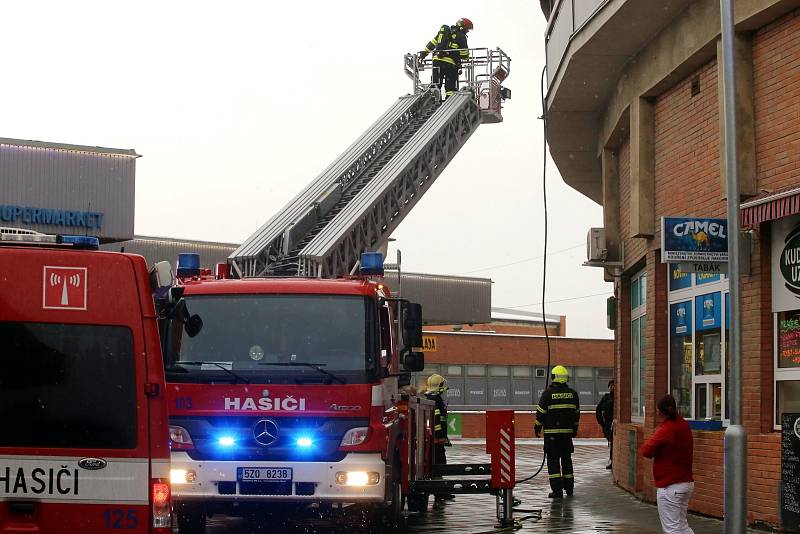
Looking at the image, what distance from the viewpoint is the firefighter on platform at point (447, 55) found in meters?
30.3

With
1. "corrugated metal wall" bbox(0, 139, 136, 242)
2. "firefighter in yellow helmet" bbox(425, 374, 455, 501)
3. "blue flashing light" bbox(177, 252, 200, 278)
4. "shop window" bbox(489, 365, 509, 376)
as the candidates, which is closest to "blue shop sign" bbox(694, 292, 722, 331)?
"firefighter in yellow helmet" bbox(425, 374, 455, 501)

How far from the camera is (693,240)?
42.9 feet

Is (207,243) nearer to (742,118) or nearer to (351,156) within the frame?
(351,156)

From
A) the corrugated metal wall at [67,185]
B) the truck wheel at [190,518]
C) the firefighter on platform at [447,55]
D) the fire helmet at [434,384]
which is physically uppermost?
the firefighter on platform at [447,55]

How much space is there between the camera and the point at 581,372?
49500 millimetres

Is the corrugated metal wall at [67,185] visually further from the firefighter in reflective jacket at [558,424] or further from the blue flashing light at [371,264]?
the blue flashing light at [371,264]

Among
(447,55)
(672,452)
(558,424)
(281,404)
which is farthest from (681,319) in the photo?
(447,55)

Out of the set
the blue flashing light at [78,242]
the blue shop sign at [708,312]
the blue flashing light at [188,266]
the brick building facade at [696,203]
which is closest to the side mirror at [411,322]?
the blue flashing light at [188,266]

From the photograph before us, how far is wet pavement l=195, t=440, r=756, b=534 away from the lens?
13.8m

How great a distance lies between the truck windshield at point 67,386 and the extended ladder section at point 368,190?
10476mm

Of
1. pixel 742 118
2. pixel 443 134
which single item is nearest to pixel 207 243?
pixel 443 134

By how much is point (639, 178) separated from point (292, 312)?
21.1ft

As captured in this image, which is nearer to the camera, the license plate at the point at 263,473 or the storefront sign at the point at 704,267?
the license plate at the point at 263,473

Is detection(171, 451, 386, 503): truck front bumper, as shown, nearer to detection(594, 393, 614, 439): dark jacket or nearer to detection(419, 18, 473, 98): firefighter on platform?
detection(594, 393, 614, 439): dark jacket
